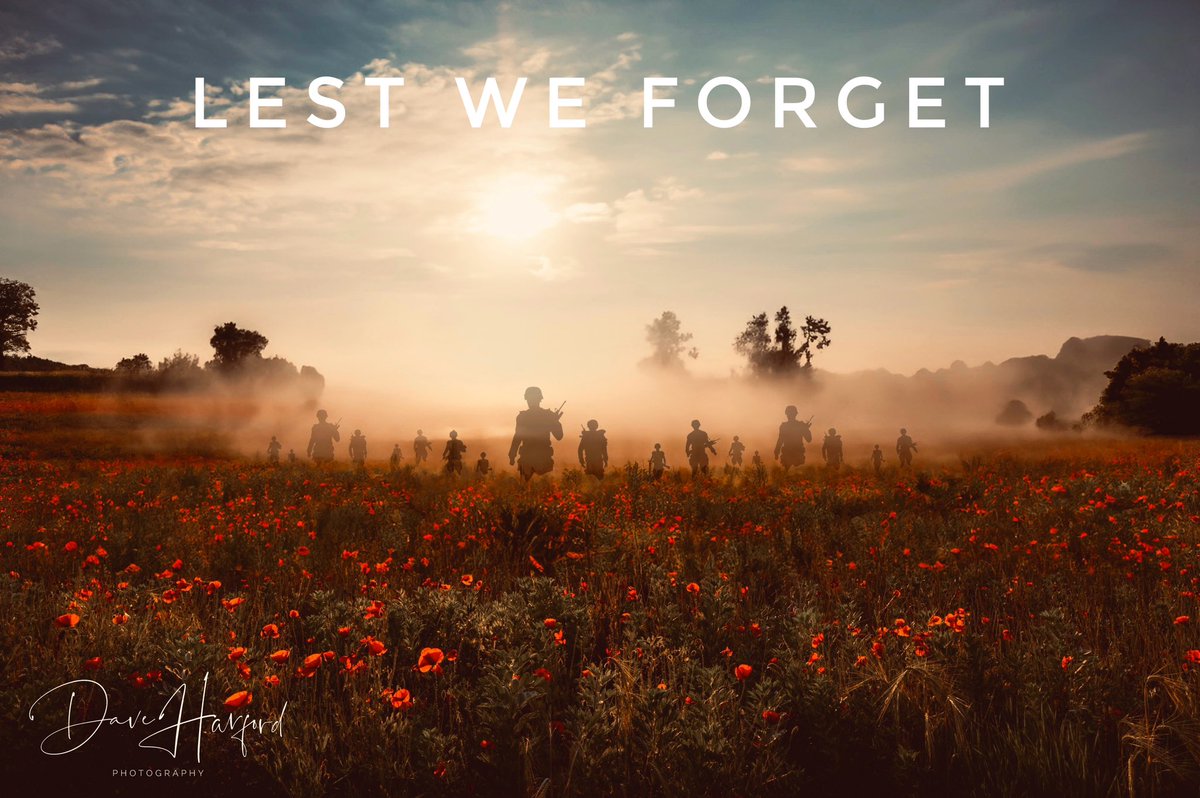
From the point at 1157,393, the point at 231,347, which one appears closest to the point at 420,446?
the point at 1157,393

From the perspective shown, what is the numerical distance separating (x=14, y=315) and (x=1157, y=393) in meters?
117

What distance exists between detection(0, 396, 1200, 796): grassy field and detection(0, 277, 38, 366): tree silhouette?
10406 centimetres

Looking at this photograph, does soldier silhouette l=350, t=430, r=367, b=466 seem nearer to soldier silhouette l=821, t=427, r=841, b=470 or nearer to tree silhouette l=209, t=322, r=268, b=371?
soldier silhouette l=821, t=427, r=841, b=470

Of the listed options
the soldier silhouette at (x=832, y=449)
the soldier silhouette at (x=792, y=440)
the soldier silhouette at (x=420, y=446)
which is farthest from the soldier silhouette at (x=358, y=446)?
the soldier silhouette at (x=832, y=449)

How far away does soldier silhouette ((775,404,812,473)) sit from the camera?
67.9 feet

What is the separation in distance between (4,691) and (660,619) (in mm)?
3359

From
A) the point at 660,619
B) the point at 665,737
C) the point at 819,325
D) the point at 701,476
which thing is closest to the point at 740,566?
the point at 660,619

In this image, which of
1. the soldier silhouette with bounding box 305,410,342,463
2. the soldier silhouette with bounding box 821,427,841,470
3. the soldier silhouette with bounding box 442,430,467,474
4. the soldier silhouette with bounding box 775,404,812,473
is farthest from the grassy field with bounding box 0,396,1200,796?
the soldier silhouette with bounding box 305,410,342,463

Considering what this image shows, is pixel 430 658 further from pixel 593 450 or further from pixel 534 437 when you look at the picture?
pixel 593 450

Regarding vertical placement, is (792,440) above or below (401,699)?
above

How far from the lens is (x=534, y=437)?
15.9m

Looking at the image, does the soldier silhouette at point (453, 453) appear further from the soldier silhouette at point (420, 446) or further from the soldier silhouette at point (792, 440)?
the soldier silhouette at point (792, 440)

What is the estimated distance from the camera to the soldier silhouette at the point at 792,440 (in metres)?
20.7

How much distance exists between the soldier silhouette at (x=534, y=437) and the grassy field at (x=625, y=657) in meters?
7.73
